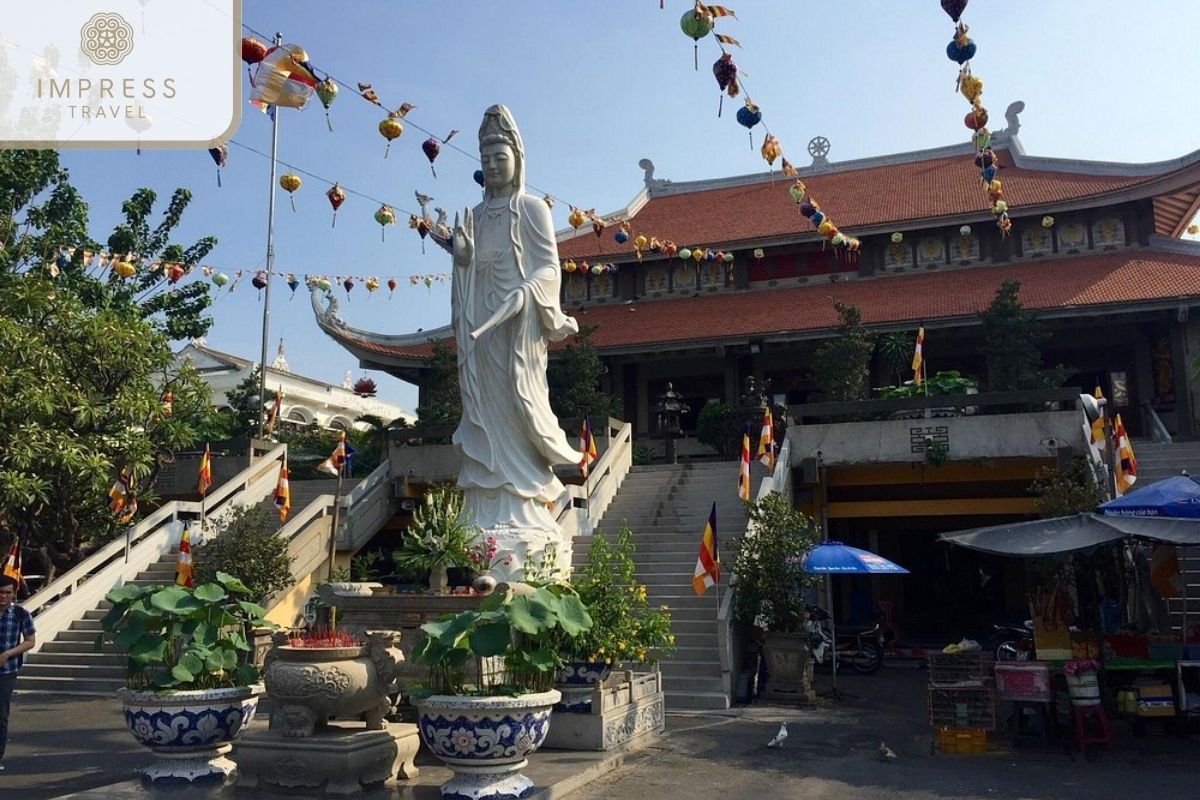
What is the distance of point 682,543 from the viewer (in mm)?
13539

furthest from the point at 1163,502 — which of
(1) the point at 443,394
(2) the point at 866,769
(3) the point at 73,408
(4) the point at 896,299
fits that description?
(1) the point at 443,394

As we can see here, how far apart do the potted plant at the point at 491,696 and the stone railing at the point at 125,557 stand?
27.6 ft

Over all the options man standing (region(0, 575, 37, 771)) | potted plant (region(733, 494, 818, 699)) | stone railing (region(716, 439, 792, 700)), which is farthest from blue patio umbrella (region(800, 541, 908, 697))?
man standing (region(0, 575, 37, 771))

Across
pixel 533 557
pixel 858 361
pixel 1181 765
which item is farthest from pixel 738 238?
pixel 1181 765

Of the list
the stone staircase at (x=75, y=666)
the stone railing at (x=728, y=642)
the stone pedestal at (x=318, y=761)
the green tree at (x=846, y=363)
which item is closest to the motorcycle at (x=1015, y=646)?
the stone railing at (x=728, y=642)

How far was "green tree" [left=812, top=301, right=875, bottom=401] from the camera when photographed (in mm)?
17906

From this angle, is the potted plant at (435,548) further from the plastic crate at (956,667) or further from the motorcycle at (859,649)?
the motorcycle at (859,649)

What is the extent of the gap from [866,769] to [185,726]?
465 centimetres

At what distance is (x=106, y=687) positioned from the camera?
11.9 meters

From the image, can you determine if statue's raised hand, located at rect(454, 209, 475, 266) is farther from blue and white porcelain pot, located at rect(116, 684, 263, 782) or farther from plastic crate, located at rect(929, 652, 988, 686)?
plastic crate, located at rect(929, 652, 988, 686)

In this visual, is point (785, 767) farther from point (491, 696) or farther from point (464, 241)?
point (464, 241)

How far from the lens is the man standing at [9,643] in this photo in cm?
674

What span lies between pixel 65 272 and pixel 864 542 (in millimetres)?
16862

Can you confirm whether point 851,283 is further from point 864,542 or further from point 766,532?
point 766,532
